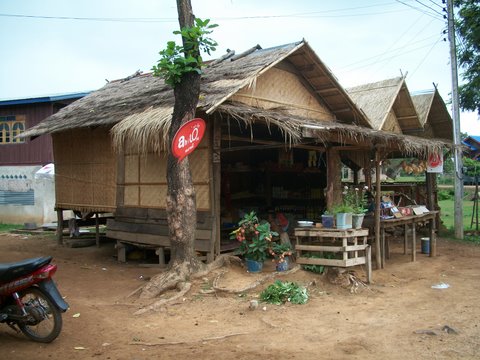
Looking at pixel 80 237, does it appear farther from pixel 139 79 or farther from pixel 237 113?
pixel 237 113

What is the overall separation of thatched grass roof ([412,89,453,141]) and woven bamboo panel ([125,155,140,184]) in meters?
9.11

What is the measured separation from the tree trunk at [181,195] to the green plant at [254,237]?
3.07 feet

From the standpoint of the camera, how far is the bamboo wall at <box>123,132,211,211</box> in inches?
321

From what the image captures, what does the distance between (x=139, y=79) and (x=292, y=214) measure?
18.0ft

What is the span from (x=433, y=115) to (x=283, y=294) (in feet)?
37.3

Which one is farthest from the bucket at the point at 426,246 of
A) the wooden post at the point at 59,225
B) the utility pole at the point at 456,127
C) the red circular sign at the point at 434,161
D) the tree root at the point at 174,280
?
the wooden post at the point at 59,225

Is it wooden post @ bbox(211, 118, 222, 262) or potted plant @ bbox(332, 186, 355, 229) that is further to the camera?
wooden post @ bbox(211, 118, 222, 262)

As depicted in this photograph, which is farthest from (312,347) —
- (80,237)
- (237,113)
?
(80,237)

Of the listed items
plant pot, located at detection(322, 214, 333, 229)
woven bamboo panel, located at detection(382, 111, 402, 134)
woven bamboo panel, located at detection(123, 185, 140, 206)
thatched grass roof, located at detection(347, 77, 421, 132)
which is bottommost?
plant pot, located at detection(322, 214, 333, 229)

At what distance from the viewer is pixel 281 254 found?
7.59m

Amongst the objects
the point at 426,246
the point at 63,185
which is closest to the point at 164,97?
the point at 63,185

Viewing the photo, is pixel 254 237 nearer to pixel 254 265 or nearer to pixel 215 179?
pixel 254 265

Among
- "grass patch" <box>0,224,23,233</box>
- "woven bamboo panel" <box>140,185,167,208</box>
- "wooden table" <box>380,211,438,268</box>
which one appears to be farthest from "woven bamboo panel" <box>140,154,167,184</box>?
"grass patch" <box>0,224,23,233</box>

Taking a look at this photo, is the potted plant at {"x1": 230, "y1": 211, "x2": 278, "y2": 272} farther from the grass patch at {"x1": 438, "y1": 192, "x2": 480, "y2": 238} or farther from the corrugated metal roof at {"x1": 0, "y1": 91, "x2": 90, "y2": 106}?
the corrugated metal roof at {"x1": 0, "y1": 91, "x2": 90, "y2": 106}
